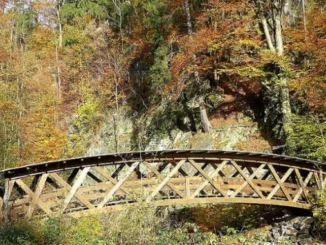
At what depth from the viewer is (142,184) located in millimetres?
11273

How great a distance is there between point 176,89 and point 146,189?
9980 mm

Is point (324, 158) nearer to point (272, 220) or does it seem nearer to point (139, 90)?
point (272, 220)

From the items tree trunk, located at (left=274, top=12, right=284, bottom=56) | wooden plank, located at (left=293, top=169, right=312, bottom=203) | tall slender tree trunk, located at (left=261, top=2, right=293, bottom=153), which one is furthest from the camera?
tree trunk, located at (left=274, top=12, right=284, bottom=56)

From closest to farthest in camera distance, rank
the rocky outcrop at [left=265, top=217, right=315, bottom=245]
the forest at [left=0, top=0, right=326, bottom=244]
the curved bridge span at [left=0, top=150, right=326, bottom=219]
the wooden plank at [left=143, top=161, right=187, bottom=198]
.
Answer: the curved bridge span at [left=0, top=150, right=326, bottom=219]
the wooden plank at [left=143, top=161, right=187, bottom=198]
the rocky outcrop at [left=265, top=217, right=315, bottom=245]
the forest at [left=0, top=0, right=326, bottom=244]

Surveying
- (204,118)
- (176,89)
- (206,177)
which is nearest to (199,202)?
(206,177)

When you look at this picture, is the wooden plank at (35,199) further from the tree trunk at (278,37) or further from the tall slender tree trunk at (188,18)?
the tree trunk at (278,37)

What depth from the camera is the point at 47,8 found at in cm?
3450

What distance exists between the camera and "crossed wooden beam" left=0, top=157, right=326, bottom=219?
1016 centimetres

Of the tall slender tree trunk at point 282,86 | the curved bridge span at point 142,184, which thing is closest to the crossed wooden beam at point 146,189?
the curved bridge span at point 142,184

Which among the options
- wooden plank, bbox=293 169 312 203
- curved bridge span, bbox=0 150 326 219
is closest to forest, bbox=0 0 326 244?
wooden plank, bbox=293 169 312 203

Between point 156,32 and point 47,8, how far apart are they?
17200mm

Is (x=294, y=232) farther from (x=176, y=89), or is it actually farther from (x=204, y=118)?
(x=176, y=89)

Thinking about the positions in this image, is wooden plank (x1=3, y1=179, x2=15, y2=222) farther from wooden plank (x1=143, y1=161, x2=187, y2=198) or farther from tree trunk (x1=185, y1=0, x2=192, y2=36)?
tree trunk (x1=185, y1=0, x2=192, y2=36)

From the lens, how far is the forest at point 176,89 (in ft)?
49.6
